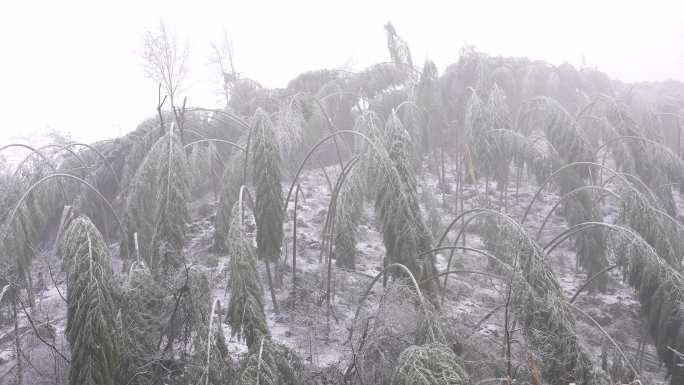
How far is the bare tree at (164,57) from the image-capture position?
48.4 feet

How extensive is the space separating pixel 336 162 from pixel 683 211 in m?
9.20

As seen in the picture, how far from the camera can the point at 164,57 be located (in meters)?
14.9

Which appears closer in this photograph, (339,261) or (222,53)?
(339,261)

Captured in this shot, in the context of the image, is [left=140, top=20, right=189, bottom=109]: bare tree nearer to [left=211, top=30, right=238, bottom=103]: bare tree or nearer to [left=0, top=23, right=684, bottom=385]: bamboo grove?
[left=211, top=30, right=238, bottom=103]: bare tree

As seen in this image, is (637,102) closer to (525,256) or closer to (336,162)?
(336,162)

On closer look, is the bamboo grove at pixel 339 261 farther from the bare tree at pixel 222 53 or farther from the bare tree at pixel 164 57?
the bare tree at pixel 222 53

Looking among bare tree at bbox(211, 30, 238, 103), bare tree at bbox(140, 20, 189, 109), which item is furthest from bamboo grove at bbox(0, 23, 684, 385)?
bare tree at bbox(211, 30, 238, 103)

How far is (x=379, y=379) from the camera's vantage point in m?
3.81

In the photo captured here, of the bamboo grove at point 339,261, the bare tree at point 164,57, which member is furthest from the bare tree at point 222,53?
the bamboo grove at point 339,261

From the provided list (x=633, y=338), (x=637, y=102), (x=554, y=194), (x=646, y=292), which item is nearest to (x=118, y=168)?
(x=646, y=292)

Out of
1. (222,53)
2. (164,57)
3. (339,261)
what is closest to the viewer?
(339,261)

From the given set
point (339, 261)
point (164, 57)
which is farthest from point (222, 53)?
point (339, 261)

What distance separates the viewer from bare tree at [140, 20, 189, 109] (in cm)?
1477

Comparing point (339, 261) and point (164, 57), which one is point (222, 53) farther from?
point (339, 261)
